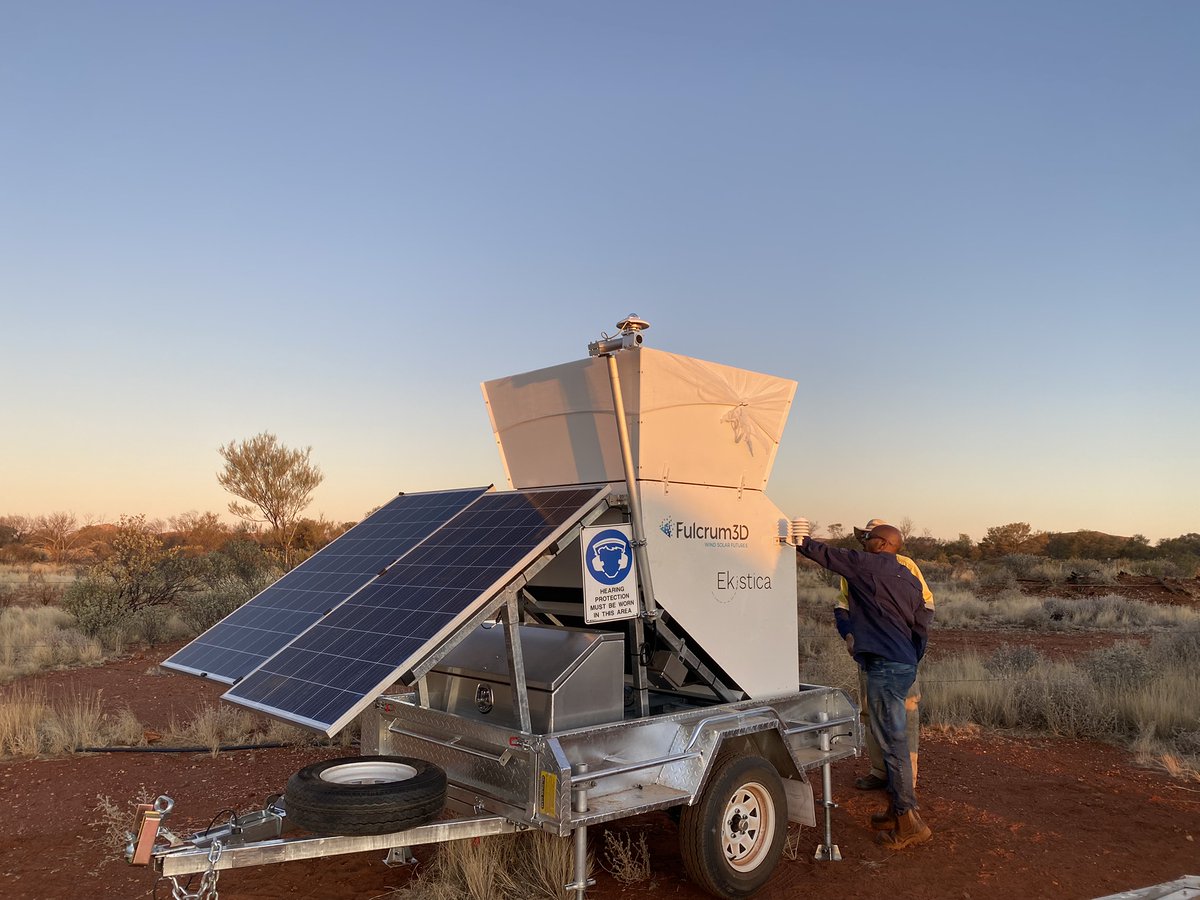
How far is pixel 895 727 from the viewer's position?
645cm

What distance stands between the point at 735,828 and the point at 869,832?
1.96 meters

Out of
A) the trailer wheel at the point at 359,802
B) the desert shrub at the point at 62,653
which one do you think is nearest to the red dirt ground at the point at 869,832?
the trailer wheel at the point at 359,802

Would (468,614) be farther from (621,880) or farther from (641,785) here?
(621,880)

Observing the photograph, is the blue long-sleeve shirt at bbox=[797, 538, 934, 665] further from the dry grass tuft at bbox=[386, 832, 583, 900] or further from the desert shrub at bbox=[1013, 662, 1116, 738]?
the desert shrub at bbox=[1013, 662, 1116, 738]

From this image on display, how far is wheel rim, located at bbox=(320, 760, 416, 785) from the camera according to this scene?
445cm

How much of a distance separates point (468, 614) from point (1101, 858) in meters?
5.03

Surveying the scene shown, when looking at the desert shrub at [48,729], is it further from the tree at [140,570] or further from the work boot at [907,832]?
the tree at [140,570]

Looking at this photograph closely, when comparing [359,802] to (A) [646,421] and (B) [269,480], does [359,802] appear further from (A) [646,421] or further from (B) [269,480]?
(B) [269,480]

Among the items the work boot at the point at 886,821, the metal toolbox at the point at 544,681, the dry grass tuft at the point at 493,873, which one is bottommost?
the work boot at the point at 886,821

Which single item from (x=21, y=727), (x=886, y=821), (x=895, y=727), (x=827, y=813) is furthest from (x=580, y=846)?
(x=21, y=727)

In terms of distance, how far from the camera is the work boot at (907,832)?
6.41 m

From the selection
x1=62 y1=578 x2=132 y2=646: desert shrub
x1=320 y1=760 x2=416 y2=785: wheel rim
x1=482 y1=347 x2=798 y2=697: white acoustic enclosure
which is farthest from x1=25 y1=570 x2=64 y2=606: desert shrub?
x1=320 y1=760 x2=416 y2=785: wheel rim

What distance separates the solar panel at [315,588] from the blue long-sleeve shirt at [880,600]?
2.82 m

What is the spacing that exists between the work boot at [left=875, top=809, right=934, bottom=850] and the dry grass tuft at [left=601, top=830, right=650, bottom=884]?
1.86 meters
